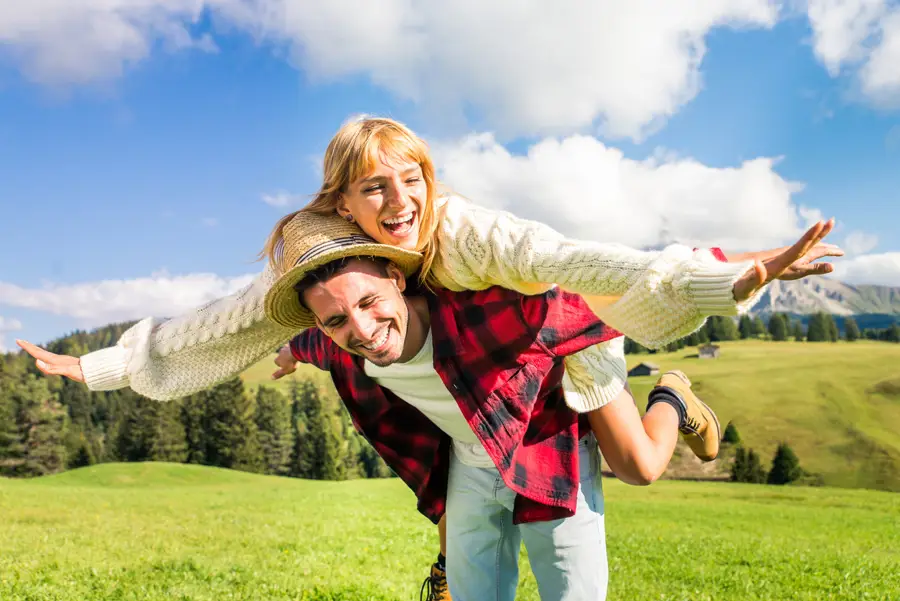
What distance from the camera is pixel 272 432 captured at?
6612cm

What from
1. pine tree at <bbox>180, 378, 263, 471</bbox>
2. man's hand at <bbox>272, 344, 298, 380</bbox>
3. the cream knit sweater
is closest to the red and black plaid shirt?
the cream knit sweater

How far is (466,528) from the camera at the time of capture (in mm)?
3297

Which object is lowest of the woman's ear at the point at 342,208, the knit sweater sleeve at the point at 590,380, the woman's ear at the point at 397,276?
the knit sweater sleeve at the point at 590,380

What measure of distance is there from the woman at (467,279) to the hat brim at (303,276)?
0.10 m

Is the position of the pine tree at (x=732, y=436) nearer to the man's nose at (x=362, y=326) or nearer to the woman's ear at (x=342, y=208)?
the woman's ear at (x=342, y=208)

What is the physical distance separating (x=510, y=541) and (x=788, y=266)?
2.06m

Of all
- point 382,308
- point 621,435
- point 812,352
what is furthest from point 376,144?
point 812,352

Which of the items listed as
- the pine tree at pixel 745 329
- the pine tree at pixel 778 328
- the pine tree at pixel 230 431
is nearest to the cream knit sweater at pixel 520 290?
the pine tree at pixel 230 431

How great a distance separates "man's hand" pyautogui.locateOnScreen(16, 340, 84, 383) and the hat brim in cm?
123

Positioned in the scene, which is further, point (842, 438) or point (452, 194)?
point (842, 438)

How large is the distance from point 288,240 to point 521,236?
107 centimetres

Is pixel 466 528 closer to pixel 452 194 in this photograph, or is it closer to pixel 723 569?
pixel 452 194

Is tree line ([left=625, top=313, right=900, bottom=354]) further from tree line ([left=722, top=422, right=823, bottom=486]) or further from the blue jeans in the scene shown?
the blue jeans

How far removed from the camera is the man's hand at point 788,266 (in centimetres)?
193
